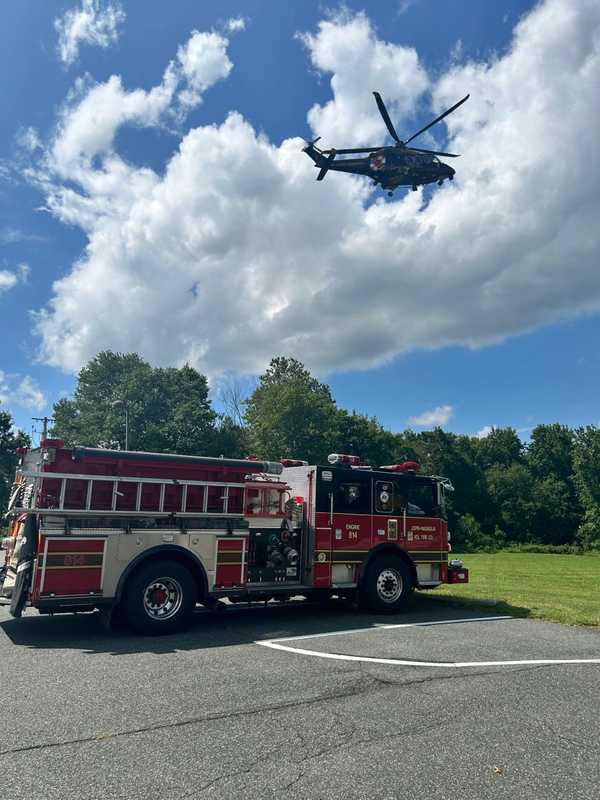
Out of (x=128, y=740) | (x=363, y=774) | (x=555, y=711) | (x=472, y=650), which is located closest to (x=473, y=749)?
(x=363, y=774)

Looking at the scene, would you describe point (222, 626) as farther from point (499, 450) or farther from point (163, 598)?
point (499, 450)

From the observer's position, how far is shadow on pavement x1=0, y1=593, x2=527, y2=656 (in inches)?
319

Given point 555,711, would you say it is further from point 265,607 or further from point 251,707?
point 265,607

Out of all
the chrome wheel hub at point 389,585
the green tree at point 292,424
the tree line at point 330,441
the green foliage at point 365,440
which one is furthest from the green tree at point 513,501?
the chrome wheel hub at point 389,585

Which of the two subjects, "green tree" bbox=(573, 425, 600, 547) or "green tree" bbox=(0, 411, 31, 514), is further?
"green tree" bbox=(573, 425, 600, 547)

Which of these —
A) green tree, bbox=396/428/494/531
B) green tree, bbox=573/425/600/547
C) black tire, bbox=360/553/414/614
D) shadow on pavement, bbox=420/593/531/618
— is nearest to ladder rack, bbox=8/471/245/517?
black tire, bbox=360/553/414/614

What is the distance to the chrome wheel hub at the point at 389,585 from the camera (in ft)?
36.4

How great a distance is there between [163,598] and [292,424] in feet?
153

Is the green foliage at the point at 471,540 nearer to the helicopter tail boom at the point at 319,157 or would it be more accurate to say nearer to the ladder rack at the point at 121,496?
the helicopter tail boom at the point at 319,157

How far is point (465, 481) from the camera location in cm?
7444

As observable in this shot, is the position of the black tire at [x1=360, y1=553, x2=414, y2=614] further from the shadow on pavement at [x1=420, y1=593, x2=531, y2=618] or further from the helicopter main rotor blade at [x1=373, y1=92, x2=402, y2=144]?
the helicopter main rotor blade at [x1=373, y1=92, x2=402, y2=144]

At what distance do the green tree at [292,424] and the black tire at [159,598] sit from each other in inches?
1758

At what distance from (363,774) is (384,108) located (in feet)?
88.8

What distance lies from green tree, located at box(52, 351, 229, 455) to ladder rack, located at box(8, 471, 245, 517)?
4442cm
